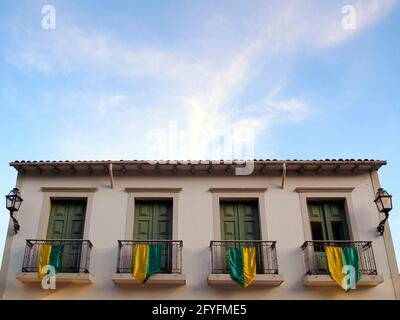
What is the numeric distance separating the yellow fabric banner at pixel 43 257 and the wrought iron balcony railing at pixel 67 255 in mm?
304

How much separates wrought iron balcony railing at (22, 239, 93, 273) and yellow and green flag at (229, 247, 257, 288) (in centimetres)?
327

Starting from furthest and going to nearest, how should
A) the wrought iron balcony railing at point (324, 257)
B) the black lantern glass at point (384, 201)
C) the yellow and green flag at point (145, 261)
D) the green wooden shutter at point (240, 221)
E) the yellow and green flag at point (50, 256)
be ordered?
the green wooden shutter at point (240, 221)
the black lantern glass at point (384, 201)
the wrought iron balcony railing at point (324, 257)
the yellow and green flag at point (50, 256)
the yellow and green flag at point (145, 261)

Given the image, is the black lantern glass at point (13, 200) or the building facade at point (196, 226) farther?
the black lantern glass at point (13, 200)

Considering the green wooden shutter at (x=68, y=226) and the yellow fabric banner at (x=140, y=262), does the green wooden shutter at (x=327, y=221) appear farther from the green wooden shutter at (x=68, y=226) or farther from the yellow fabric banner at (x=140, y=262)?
the green wooden shutter at (x=68, y=226)

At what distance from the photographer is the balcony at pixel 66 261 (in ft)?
31.3

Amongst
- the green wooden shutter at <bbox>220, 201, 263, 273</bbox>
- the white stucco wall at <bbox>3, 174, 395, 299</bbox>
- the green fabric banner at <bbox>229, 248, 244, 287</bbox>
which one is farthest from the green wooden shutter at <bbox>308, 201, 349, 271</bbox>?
the green fabric banner at <bbox>229, 248, 244, 287</bbox>

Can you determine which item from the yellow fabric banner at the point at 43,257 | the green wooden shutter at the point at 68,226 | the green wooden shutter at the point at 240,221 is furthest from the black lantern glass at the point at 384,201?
the yellow fabric banner at the point at 43,257

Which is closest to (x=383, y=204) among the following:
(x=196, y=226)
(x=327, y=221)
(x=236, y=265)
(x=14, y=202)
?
(x=327, y=221)

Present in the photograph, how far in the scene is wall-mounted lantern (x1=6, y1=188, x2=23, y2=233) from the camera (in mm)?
10242

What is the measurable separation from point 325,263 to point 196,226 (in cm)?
311

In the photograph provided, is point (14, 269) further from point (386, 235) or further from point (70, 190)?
point (386, 235)

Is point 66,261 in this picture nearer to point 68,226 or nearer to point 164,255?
point 68,226
